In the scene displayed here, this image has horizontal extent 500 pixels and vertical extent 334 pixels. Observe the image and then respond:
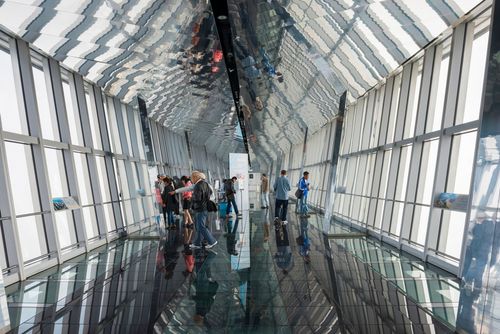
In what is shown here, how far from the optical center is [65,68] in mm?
11203

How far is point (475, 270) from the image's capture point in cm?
410

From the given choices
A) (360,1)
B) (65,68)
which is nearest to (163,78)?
(65,68)

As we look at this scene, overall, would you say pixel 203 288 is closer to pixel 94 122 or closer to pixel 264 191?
pixel 94 122

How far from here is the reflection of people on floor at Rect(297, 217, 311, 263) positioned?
8.49m

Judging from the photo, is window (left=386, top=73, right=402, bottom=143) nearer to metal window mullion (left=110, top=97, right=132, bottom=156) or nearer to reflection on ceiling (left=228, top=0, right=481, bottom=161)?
reflection on ceiling (left=228, top=0, right=481, bottom=161)

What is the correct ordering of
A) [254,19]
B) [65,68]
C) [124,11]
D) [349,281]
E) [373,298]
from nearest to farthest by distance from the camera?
[373,298] → [349,281] → [124,11] → [254,19] → [65,68]

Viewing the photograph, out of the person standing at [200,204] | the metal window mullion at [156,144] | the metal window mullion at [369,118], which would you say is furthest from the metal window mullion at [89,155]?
the metal window mullion at [156,144]

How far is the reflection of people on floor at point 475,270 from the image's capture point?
399cm

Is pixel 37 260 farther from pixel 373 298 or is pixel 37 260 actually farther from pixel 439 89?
pixel 439 89

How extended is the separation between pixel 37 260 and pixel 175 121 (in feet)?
48.2

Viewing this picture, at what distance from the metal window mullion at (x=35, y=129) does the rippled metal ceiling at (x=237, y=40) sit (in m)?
0.42

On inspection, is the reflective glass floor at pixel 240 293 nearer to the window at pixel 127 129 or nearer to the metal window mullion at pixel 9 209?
the metal window mullion at pixel 9 209

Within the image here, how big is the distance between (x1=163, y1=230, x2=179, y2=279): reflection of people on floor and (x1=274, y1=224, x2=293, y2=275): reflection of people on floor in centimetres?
185

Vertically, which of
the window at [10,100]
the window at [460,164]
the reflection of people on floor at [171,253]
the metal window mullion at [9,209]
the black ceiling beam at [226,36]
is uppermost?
the black ceiling beam at [226,36]
